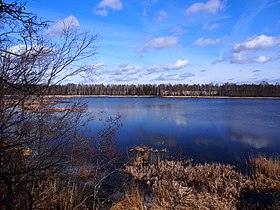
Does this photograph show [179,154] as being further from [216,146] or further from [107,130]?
[107,130]

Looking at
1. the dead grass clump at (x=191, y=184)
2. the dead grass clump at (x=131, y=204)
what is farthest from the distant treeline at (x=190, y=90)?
the dead grass clump at (x=131, y=204)

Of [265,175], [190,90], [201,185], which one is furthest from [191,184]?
[190,90]

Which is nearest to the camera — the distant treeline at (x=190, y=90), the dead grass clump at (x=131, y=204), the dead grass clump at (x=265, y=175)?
the dead grass clump at (x=131, y=204)

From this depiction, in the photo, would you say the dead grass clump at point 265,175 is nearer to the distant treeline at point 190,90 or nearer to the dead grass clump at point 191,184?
the dead grass clump at point 191,184

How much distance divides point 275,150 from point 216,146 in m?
3.23

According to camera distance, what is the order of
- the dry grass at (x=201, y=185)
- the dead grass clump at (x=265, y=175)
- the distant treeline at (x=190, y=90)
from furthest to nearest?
1. the distant treeline at (x=190, y=90)
2. the dead grass clump at (x=265, y=175)
3. the dry grass at (x=201, y=185)

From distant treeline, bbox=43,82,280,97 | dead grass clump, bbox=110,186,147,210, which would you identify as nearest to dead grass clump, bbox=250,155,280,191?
dead grass clump, bbox=110,186,147,210

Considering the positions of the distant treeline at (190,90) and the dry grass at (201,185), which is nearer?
the dry grass at (201,185)

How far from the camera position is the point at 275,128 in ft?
72.9

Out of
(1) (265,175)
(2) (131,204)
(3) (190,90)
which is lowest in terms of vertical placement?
(1) (265,175)

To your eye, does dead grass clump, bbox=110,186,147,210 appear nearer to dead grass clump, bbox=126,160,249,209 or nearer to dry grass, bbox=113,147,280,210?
dry grass, bbox=113,147,280,210

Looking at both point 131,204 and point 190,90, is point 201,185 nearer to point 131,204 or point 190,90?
point 131,204

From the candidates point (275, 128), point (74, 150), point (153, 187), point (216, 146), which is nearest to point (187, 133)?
point (216, 146)

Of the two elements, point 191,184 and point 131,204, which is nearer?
point 131,204
